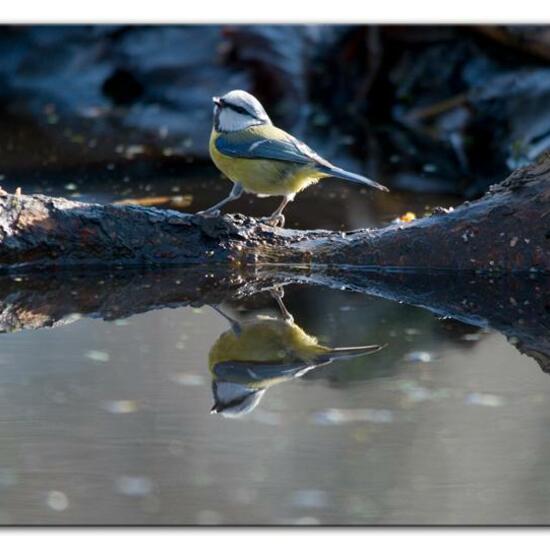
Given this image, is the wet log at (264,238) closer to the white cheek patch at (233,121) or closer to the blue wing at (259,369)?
the white cheek patch at (233,121)

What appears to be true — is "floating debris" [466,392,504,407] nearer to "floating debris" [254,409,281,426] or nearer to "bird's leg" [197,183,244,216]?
"floating debris" [254,409,281,426]

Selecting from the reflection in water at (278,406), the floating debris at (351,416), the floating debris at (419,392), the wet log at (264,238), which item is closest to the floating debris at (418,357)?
the reflection in water at (278,406)

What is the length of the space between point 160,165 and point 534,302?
271 cm

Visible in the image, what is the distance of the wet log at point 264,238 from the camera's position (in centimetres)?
361

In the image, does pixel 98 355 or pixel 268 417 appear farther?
pixel 98 355

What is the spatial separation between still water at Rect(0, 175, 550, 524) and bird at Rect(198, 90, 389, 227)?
43 cm

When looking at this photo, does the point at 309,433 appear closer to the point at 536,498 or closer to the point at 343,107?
the point at 536,498

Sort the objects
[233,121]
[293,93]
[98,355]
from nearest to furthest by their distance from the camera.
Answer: [98,355] < [233,121] < [293,93]

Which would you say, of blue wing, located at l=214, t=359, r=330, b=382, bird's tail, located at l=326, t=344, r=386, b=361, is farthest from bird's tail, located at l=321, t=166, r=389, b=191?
blue wing, located at l=214, t=359, r=330, b=382

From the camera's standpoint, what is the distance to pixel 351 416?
8.48 ft

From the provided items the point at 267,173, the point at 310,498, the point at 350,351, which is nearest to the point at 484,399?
the point at 350,351

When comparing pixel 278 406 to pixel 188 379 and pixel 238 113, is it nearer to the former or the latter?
pixel 188 379

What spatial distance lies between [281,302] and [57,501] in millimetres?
1497

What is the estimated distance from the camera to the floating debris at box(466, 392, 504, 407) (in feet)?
8.75
